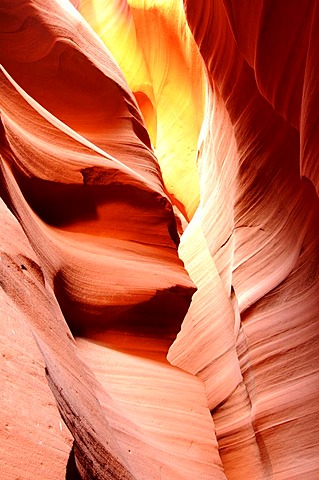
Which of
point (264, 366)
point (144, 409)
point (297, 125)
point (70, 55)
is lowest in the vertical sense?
point (264, 366)

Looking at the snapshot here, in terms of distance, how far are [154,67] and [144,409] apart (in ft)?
18.7

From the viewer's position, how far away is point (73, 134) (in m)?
3.52

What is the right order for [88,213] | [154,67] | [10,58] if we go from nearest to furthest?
[88,213], [10,58], [154,67]

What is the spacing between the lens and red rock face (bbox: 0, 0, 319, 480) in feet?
6.52

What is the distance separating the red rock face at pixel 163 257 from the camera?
199 cm

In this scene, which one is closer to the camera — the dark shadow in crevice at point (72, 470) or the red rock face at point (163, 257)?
the dark shadow in crevice at point (72, 470)

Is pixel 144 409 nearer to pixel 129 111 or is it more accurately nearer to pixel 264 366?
pixel 264 366

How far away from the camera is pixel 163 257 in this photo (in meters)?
3.60

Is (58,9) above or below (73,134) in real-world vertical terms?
above

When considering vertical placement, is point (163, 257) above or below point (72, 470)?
below

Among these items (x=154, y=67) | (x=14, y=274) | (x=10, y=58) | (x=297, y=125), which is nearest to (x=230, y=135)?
(x=297, y=125)

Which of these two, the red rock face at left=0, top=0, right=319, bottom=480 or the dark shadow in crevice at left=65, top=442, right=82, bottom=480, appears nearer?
the dark shadow in crevice at left=65, top=442, right=82, bottom=480

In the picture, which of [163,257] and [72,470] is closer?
[72,470]

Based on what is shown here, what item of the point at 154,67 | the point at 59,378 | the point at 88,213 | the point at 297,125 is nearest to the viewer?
the point at 59,378
